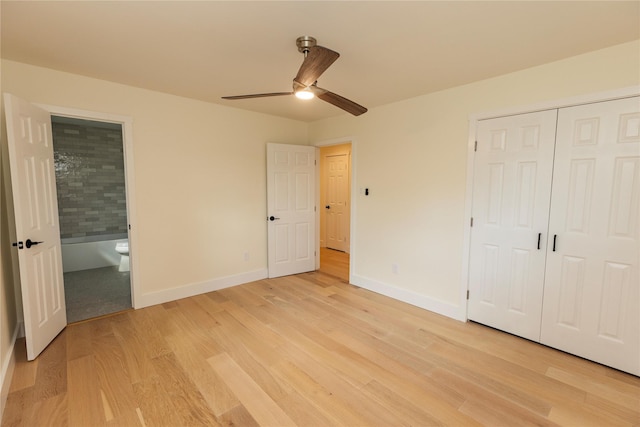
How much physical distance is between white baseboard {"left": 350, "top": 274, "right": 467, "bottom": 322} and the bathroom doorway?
3.49 m

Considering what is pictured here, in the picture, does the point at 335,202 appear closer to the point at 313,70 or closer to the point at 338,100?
the point at 338,100

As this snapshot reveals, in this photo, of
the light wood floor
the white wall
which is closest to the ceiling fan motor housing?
the white wall

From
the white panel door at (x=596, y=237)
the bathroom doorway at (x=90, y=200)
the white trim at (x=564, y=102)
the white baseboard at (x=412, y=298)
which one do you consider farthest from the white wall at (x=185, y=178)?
the white panel door at (x=596, y=237)

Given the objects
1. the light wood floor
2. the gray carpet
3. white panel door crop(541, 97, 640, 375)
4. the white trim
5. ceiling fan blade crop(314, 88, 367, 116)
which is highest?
the white trim

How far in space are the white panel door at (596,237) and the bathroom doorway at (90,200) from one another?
5.28 m

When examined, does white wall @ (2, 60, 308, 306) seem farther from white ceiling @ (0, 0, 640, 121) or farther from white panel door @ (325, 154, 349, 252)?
white panel door @ (325, 154, 349, 252)

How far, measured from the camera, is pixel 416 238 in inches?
136

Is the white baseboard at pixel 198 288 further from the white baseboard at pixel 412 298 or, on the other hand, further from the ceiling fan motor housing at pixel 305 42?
the ceiling fan motor housing at pixel 305 42

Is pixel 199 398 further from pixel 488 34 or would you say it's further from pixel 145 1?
pixel 488 34

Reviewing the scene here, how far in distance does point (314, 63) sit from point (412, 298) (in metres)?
2.87

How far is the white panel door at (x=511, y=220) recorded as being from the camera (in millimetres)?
2559

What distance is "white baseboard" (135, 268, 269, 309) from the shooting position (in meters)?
3.39

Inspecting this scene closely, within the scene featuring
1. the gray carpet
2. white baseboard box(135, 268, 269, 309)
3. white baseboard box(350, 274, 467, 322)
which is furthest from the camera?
white baseboard box(135, 268, 269, 309)

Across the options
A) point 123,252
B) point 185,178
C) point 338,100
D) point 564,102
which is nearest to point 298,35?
point 338,100
